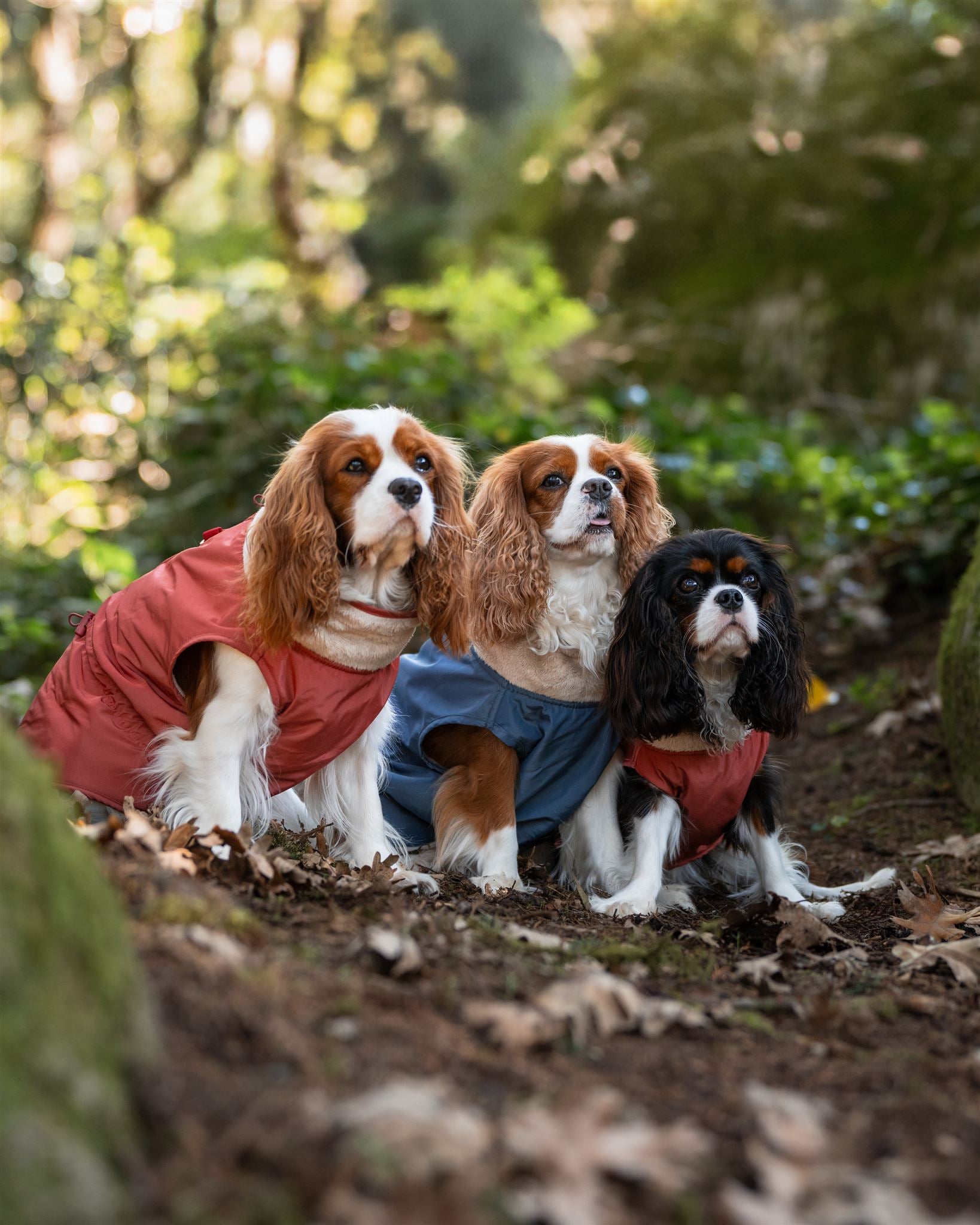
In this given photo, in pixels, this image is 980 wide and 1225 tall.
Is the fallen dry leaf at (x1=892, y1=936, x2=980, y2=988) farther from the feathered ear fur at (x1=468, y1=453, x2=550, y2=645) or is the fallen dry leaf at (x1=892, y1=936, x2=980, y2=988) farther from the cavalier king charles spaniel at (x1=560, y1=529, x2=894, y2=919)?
the feathered ear fur at (x1=468, y1=453, x2=550, y2=645)

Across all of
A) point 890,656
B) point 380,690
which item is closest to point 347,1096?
point 380,690

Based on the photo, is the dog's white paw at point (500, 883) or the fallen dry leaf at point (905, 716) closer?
the dog's white paw at point (500, 883)

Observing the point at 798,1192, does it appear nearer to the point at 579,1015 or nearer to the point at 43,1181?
the point at 579,1015

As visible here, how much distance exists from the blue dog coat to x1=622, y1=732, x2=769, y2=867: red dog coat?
0.17 metres

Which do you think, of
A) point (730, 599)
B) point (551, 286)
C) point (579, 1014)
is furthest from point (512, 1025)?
point (551, 286)

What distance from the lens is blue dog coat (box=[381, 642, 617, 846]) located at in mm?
3977

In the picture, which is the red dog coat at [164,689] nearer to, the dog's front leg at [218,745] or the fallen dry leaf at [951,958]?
the dog's front leg at [218,745]

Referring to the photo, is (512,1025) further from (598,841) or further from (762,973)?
(598,841)

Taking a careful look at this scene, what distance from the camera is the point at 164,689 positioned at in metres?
3.59

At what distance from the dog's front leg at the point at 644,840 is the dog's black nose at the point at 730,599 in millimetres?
649

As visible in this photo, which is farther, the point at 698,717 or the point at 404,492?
the point at 698,717

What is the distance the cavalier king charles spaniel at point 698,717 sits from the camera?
3713 millimetres

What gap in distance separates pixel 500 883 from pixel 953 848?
1.72 meters

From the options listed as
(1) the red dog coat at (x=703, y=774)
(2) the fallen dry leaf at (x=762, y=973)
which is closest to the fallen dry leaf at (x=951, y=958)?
(2) the fallen dry leaf at (x=762, y=973)
